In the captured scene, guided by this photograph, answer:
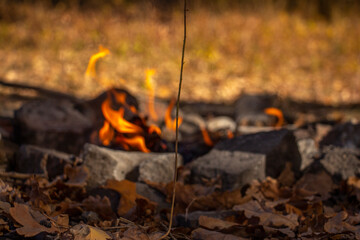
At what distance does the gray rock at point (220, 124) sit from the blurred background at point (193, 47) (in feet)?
5.68

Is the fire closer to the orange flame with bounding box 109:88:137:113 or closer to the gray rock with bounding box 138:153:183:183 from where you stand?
the orange flame with bounding box 109:88:137:113

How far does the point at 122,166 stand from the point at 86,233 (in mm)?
1102

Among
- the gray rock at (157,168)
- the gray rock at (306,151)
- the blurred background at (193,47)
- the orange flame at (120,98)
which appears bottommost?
the gray rock at (157,168)

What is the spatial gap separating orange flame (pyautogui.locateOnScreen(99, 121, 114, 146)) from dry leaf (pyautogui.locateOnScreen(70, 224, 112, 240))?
1.68 m

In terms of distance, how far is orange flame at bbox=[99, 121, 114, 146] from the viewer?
11.8 ft

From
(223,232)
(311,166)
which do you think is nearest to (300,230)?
(223,232)

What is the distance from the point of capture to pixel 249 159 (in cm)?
308

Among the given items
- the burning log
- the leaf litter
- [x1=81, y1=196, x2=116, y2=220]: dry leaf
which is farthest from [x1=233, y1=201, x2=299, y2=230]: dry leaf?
the burning log

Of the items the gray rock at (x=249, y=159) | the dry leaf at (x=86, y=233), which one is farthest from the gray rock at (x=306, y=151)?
the dry leaf at (x=86, y=233)

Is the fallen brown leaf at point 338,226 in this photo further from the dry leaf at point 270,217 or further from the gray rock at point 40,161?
the gray rock at point 40,161

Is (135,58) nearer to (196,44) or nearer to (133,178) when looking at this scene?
(196,44)

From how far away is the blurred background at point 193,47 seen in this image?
8008 millimetres

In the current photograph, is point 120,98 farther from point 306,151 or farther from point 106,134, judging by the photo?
point 306,151

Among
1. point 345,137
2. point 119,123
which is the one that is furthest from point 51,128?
point 345,137
